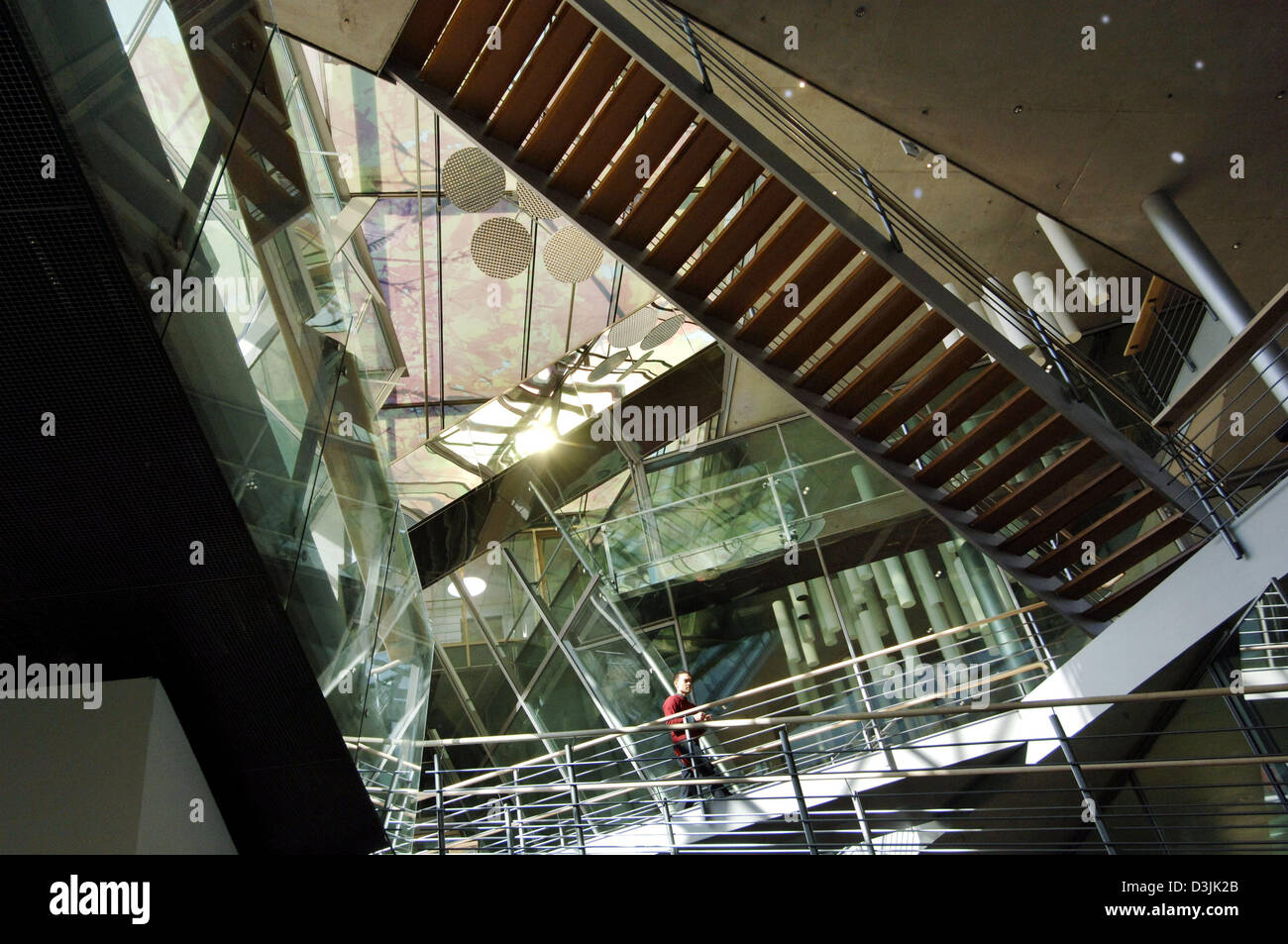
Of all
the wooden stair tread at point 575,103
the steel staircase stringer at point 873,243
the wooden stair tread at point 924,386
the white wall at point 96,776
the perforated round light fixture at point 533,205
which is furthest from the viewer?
the perforated round light fixture at point 533,205

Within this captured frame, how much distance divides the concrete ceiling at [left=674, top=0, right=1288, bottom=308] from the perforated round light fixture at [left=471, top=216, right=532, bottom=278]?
11.1ft

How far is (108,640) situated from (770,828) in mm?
5579

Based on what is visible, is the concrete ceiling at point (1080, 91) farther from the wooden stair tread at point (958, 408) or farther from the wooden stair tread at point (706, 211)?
the wooden stair tread at point (958, 408)

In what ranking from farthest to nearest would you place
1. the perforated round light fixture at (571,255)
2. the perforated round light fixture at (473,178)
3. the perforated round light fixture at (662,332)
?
the perforated round light fixture at (662,332)
the perforated round light fixture at (571,255)
the perforated round light fixture at (473,178)

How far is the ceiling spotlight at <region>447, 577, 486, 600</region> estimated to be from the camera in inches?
525

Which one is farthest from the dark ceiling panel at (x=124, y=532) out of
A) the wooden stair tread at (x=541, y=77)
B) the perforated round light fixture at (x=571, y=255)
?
the perforated round light fixture at (x=571, y=255)

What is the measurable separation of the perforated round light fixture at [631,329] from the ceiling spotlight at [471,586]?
13.0 feet

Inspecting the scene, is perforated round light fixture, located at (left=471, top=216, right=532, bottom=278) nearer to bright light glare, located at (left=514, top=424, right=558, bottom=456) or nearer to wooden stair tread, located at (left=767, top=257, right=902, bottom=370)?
bright light glare, located at (left=514, top=424, right=558, bottom=456)

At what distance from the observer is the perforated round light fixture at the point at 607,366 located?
12281 mm

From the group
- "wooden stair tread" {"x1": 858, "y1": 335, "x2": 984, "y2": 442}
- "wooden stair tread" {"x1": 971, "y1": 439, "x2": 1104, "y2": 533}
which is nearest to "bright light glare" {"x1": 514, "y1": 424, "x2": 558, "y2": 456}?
"wooden stair tread" {"x1": 858, "y1": 335, "x2": 984, "y2": 442}

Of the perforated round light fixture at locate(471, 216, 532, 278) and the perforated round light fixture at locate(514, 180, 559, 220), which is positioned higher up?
the perforated round light fixture at locate(471, 216, 532, 278)

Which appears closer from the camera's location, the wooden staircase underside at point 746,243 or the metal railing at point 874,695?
the wooden staircase underside at point 746,243

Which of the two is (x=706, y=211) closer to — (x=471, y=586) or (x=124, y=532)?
(x=124, y=532)

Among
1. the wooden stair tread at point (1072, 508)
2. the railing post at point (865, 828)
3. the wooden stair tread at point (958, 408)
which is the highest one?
the wooden stair tread at point (958, 408)
